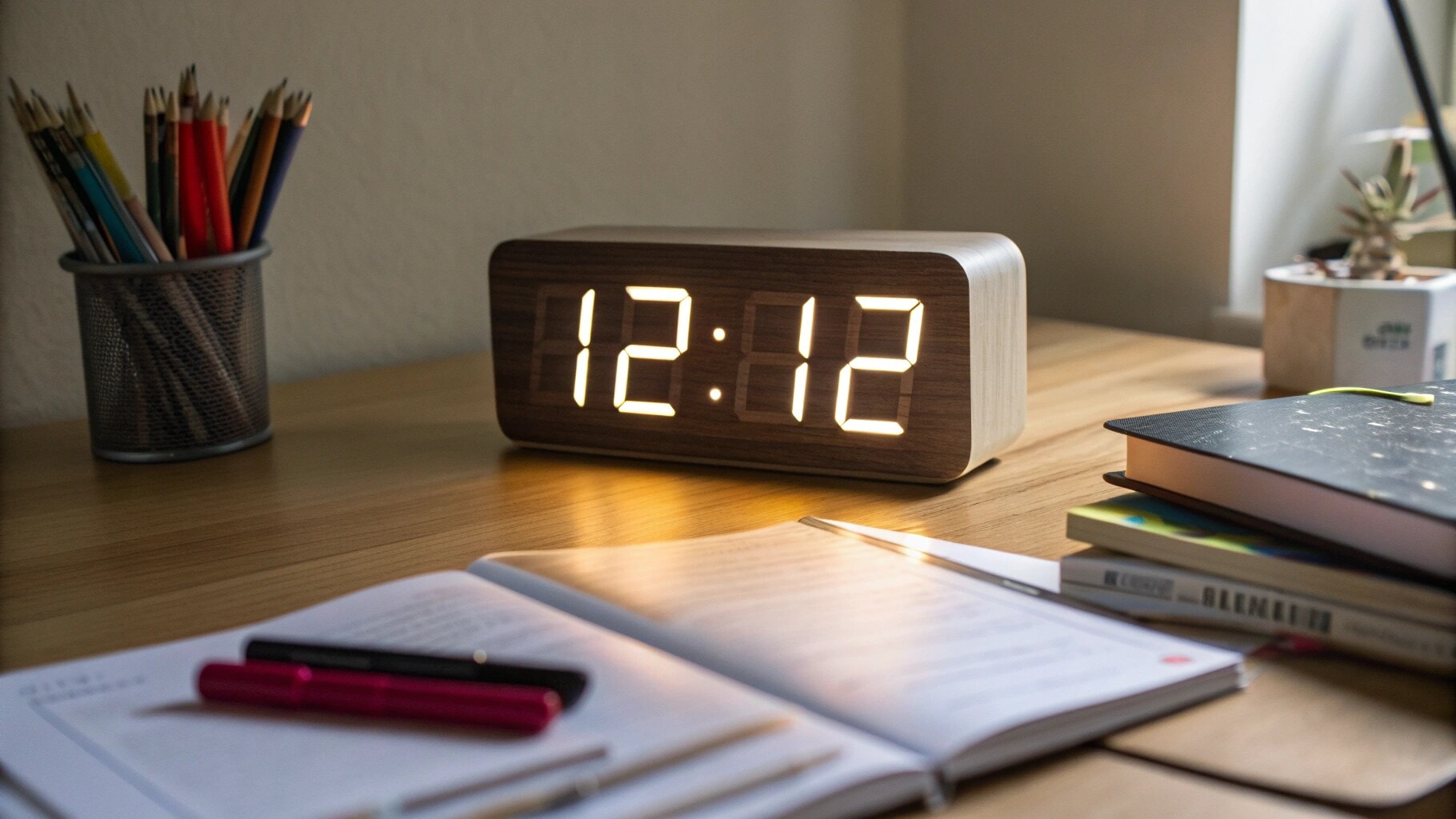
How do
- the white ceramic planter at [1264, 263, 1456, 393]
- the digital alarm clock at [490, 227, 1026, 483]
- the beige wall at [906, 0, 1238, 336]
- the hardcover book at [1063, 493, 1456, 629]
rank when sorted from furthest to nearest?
the beige wall at [906, 0, 1238, 336], the white ceramic planter at [1264, 263, 1456, 393], the digital alarm clock at [490, 227, 1026, 483], the hardcover book at [1063, 493, 1456, 629]

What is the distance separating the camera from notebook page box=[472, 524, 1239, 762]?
0.49 metres

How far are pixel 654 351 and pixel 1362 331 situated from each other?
62 cm

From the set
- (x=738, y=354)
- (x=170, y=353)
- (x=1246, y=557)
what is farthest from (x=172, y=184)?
(x=1246, y=557)

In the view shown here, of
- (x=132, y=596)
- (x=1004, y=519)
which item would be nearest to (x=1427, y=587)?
(x=1004, y=519)

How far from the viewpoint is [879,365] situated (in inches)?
35.2

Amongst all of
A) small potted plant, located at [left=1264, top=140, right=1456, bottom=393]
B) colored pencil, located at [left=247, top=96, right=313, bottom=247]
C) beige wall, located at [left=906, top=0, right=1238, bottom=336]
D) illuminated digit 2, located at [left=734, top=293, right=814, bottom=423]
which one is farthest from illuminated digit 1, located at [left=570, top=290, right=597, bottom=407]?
beige wall, located at [left=906, top=0, right=1238, bottom=336]

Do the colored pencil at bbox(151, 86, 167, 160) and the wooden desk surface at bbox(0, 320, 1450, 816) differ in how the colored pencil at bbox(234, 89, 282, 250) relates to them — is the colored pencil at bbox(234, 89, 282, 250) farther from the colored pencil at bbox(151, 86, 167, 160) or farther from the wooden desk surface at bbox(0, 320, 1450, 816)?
the wooden desk surface at bbox(0, 320, 1450, 816)

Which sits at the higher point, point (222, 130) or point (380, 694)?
point (222, 130)

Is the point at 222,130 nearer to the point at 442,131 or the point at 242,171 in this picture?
the point at 242,171

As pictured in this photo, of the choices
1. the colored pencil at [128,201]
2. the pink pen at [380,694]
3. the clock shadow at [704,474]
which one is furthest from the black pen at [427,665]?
the colored pencil at [128,201]

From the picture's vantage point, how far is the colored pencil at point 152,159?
95cm

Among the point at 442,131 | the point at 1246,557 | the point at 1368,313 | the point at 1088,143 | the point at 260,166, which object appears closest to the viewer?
the point at 1246,557

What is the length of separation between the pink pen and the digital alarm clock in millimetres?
462

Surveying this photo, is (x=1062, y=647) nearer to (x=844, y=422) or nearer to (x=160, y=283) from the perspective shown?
(x=844, y=422)
